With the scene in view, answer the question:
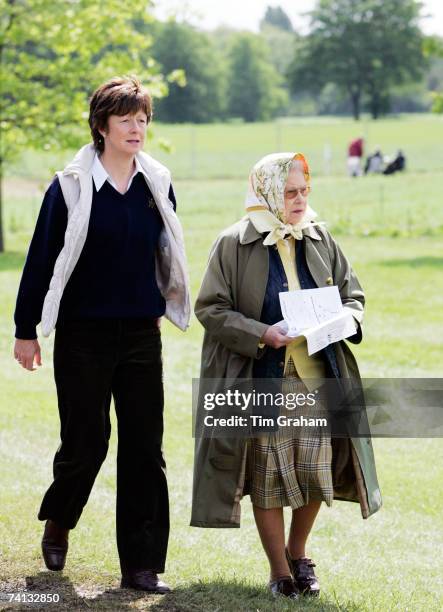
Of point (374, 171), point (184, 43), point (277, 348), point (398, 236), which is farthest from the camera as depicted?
point (184, 43)

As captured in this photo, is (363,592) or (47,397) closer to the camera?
(363,592)

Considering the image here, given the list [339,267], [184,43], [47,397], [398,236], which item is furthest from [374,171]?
[184,43]

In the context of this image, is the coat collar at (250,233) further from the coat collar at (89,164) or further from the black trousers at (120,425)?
the black trousers at (120,425)

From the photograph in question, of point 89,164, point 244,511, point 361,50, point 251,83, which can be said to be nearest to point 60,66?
point 244,511

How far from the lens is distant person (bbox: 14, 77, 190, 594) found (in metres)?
4.85

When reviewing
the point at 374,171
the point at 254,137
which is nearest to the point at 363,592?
the point at 374,171

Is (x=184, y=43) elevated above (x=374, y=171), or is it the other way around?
(x=184, y=43)

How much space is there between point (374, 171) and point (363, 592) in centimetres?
3931

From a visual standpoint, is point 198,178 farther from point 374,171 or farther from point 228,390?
point 228,390

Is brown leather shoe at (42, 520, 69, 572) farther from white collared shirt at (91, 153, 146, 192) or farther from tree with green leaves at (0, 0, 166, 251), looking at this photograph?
tree with green leaves at (0, 0, 166, 251)

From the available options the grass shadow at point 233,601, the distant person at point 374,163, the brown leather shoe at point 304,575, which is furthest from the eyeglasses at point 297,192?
the distant person at point 374,163

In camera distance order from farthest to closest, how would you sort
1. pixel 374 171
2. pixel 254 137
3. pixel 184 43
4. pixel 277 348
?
pixel 184 43 → pixel 254 137 → pixel 374 171 → pixel 277 348

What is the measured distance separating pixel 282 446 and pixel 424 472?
288 cm

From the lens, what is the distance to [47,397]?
32.3ft
